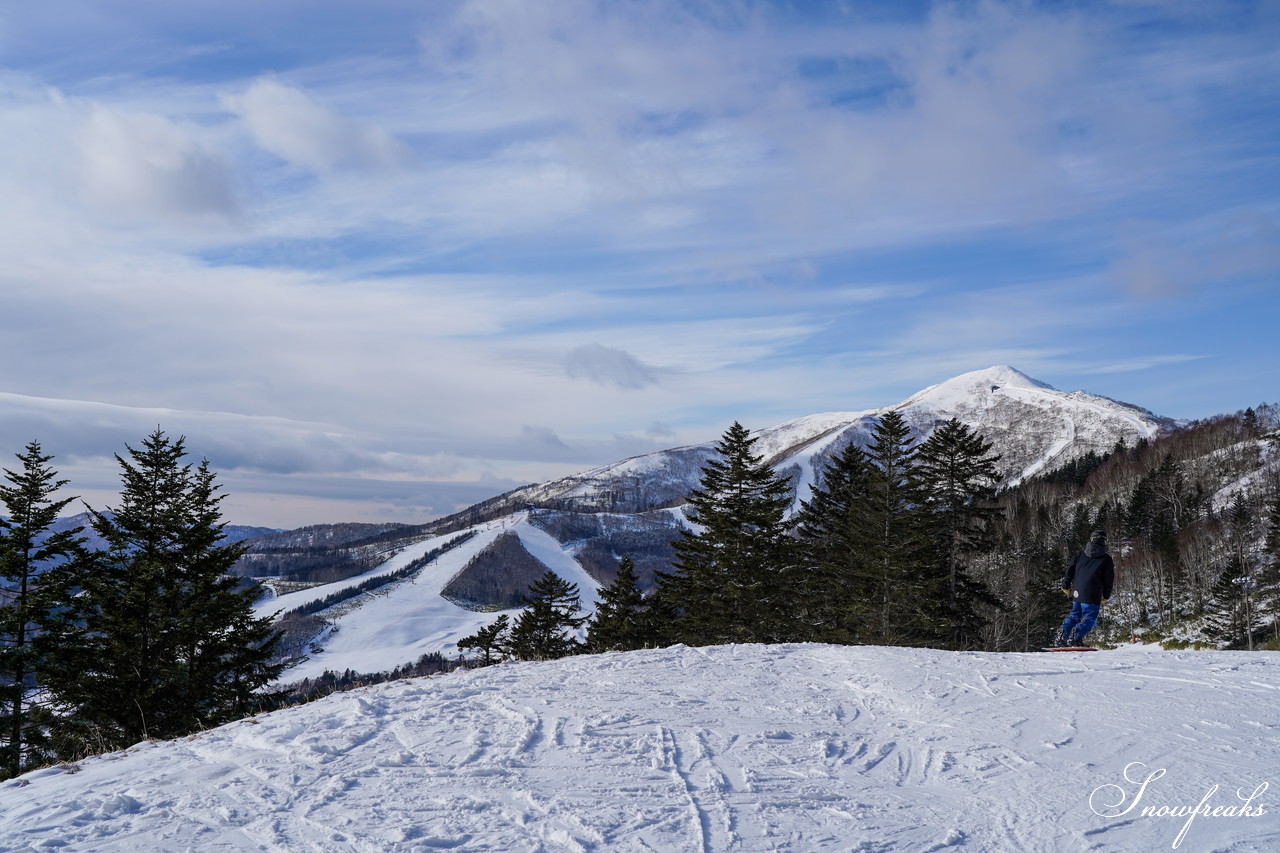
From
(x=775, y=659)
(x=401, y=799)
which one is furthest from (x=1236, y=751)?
(x=401, y=799)

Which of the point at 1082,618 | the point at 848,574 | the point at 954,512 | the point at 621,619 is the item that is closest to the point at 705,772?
the point at 1082,618

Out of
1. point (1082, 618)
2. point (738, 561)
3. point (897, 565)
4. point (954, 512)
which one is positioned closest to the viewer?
point (1082, 618)

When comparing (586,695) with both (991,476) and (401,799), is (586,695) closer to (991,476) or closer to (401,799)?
(401,799)

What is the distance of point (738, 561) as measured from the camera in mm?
31609

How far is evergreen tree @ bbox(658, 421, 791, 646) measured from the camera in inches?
1233

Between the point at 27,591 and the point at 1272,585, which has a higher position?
the point at 27,591

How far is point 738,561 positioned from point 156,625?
2280 centimetres

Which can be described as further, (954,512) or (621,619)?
(621,619)

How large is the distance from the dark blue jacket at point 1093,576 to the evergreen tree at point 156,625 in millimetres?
23530

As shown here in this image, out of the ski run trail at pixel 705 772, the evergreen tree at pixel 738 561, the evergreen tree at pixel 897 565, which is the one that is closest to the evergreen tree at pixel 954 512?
the evergreen tree at pixel 897 565

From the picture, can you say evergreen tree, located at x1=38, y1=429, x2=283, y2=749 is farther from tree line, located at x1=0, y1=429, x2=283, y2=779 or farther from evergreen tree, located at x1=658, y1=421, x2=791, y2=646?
evergreen tree, located at x1=658, y1=421, x2=791, y2=646

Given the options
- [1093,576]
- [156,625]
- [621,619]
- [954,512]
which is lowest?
[621,619]

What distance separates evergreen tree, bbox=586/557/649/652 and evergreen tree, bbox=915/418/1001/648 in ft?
53.4

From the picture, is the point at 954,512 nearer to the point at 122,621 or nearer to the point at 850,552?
the point at 850,552
